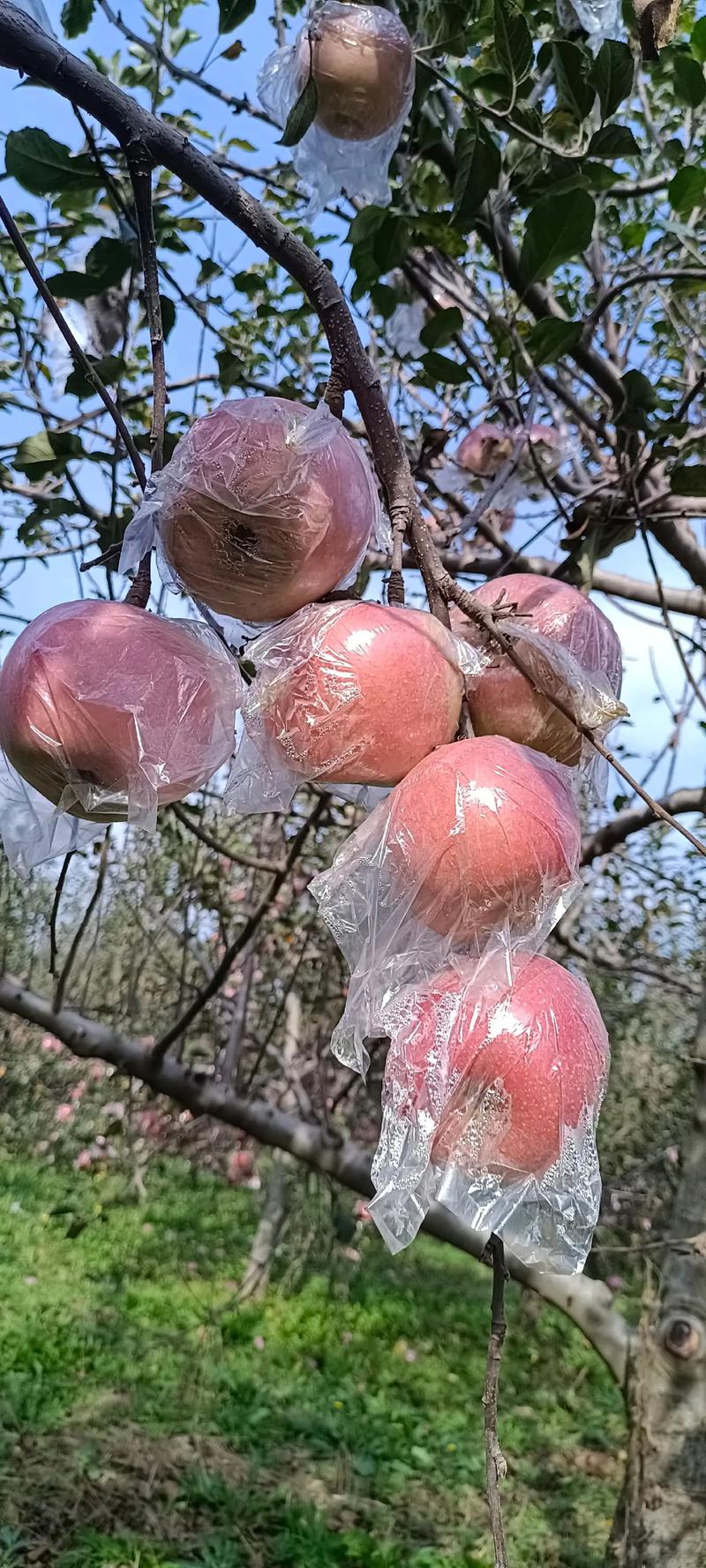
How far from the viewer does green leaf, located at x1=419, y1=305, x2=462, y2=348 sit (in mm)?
1315

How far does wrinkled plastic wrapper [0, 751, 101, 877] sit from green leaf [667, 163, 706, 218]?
3.47 feet

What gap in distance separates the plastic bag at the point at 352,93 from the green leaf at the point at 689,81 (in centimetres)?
36

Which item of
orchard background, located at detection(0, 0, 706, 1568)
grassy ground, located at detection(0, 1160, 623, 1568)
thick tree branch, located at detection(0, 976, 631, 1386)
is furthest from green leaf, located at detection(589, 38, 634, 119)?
→ grassy ground, located at detection(0, 1160, 623, 1568)

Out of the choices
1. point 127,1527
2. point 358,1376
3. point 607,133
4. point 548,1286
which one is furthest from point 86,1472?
point 607,133

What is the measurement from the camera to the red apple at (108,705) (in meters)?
0.77

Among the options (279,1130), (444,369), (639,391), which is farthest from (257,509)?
(279,1130)

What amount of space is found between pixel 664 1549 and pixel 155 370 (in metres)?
2.41

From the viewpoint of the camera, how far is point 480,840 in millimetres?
682

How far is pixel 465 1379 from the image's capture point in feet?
15.7

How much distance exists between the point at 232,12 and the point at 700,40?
643 mm

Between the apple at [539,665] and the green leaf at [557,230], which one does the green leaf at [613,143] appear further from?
the apple at [539,665]

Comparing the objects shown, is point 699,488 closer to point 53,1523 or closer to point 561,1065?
point 561,1065

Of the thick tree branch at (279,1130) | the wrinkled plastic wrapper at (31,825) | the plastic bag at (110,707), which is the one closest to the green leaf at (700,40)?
the plastic bag at (110,707)

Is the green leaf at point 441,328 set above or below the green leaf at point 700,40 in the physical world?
below
